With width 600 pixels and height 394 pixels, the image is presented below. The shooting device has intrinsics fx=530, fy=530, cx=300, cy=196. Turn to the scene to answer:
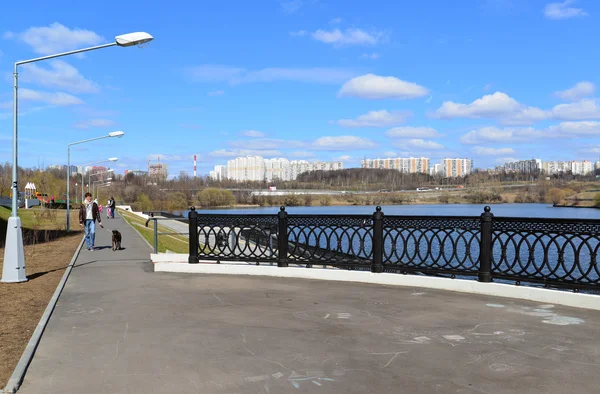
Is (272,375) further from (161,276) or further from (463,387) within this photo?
(161,276)

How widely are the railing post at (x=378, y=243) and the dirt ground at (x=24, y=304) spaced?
6313 mm

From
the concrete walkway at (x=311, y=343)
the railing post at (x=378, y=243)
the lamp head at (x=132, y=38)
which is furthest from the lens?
the lamp head at (x=132, y=38)

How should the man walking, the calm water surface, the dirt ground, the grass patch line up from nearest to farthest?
the dirt ground
the man walking
the grass patch
the calm water surface

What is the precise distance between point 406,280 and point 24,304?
23.3 feet

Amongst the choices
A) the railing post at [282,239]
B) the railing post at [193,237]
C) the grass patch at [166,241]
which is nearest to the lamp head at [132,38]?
the railing post at [193,237]

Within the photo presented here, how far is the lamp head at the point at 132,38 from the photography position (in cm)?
1190

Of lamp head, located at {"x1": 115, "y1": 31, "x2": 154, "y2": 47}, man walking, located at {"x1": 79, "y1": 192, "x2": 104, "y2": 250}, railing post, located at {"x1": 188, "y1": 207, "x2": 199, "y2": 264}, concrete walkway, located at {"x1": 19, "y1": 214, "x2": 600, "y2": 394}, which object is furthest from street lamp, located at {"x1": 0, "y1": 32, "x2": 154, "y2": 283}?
man walking, located at {"x1": 79, "y1": 192, "x2": 104, "y2": 250}

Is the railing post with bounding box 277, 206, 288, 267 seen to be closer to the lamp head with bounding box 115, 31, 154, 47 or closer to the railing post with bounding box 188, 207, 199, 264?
the railing post with bounding box 188, 207, 199, 264

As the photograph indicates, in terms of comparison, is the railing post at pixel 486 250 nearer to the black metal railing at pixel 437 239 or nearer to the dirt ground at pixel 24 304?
the black metal railing at pixel 437 239

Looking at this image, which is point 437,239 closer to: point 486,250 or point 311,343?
point 486,250

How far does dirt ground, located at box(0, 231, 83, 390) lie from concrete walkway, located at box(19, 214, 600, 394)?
297mm

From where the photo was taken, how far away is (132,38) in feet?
39.2

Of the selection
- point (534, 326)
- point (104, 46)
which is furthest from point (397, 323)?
point (104, 46)

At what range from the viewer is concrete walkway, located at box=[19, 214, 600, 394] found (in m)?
5.16
